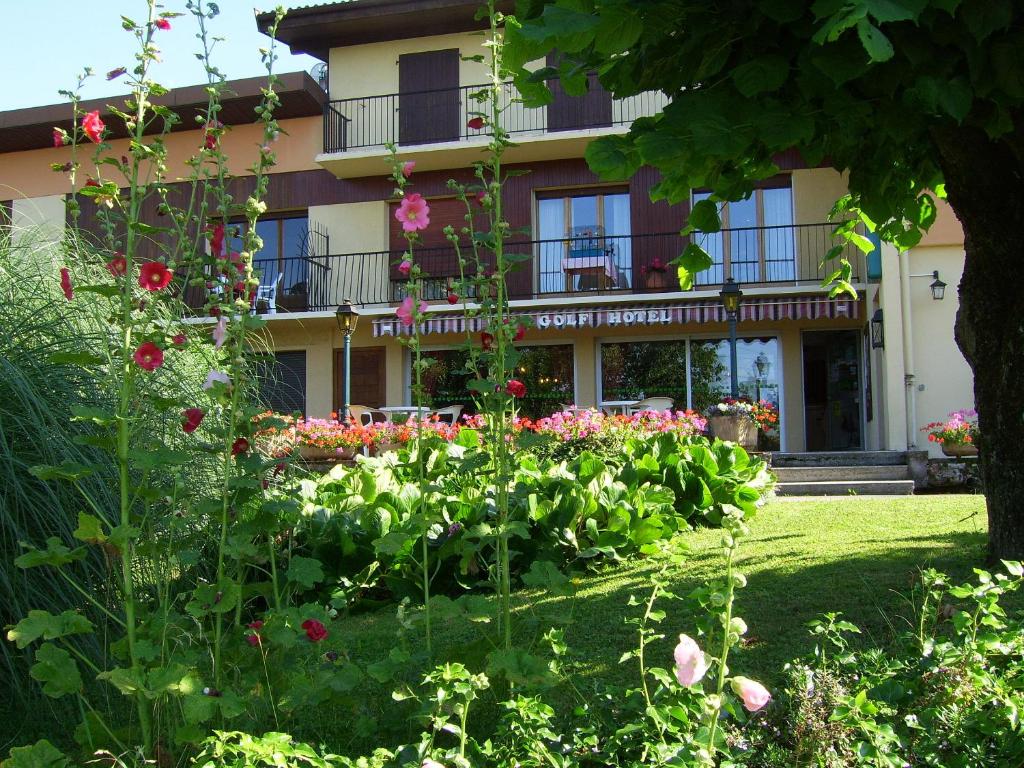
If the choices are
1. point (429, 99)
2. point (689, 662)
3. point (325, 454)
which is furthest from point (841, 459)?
point (689, 662)

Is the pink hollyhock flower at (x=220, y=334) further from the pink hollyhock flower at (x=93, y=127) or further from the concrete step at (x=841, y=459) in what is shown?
the concrete step at (x=841, y=459)

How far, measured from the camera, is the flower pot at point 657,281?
15.7 meters

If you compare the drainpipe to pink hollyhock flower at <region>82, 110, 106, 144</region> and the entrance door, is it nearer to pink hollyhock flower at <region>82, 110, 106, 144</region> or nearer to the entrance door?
the entrance door

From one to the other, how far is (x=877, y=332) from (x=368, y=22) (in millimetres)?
→ 10882

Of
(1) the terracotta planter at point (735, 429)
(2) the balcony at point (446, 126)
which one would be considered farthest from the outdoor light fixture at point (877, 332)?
(2) the balcony at point (446, 126)

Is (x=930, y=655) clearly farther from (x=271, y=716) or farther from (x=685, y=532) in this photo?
(x=685, y=532)

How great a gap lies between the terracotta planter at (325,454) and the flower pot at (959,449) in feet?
24.0

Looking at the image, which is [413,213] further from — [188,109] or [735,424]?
[188,109]

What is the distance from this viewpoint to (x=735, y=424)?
11383mm

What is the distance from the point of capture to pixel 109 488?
2.98 m

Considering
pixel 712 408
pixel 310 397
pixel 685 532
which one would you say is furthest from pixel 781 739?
pixel 310 397

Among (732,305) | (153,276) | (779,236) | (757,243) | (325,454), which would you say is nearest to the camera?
(153,276)

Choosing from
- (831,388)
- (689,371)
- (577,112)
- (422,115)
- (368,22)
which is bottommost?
(831,388)

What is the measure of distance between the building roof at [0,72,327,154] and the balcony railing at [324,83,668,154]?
0.55m
